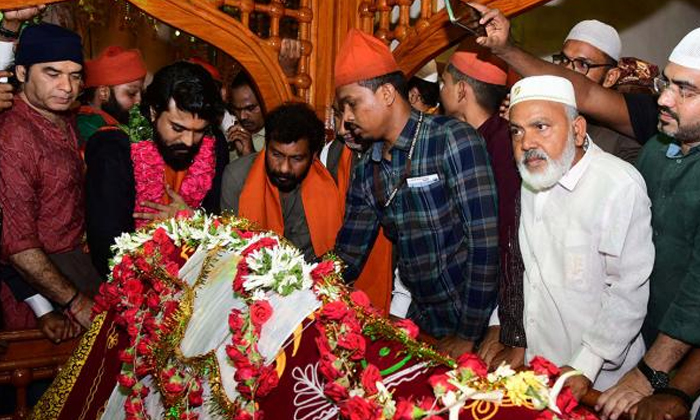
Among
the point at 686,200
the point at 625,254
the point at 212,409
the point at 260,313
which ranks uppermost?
the point at 686,200

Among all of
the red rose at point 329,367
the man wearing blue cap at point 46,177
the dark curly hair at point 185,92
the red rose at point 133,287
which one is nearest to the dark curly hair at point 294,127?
the dark curly hair at point 185,92

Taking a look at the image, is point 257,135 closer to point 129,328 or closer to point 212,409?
point 129,328

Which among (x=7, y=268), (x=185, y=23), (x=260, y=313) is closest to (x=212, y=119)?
(x=185, y=23)

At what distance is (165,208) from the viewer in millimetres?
3570

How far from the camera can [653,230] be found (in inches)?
99.2

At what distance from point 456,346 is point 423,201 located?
57 cm

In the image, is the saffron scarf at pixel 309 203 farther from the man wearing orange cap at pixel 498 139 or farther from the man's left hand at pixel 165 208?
the man wearing orange cap at pixel 498 139

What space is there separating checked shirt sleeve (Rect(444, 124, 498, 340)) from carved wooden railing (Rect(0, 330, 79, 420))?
1692mm

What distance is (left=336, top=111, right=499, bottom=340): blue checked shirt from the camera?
2.86 m

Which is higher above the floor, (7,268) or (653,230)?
(653,230)

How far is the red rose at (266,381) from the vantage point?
207 centimetres

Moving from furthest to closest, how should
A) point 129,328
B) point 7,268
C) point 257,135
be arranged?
point 257,135
point 7,268
point 129,328

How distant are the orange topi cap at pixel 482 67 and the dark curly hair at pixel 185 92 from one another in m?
1.16

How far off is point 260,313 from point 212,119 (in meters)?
1.68
